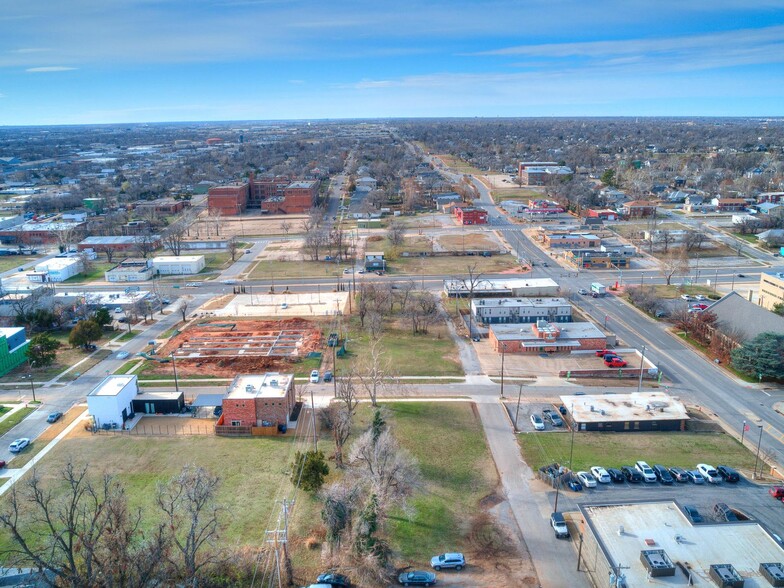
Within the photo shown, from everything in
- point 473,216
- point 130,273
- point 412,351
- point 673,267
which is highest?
point 473,216

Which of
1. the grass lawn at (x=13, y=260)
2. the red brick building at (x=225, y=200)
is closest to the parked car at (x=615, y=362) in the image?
the grass lawn at (x=13, y=260)

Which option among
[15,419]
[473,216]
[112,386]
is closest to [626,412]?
[112,386]

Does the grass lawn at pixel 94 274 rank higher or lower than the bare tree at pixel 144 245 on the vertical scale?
lower

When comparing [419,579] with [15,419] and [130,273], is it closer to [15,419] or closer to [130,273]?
[15,419]

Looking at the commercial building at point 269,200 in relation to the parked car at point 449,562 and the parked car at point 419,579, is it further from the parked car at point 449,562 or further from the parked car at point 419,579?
the parked car at point 419,579

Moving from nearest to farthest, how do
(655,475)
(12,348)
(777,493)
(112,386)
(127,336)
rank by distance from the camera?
(777,493), (655,475), (112,386), (12,348), (127,336)

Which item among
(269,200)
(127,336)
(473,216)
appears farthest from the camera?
(269,200)

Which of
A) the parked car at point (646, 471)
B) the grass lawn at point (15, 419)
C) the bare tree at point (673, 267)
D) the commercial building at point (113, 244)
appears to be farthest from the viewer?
the commercial building at point (113, 244)
